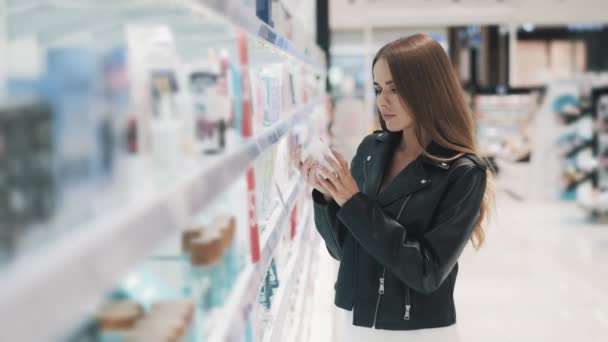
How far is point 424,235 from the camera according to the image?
1798 millimetres

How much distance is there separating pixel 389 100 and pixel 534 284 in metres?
3.74

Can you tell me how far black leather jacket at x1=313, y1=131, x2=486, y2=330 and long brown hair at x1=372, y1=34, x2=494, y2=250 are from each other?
5 centimetres

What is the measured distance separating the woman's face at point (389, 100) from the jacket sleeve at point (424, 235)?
9.4 inches

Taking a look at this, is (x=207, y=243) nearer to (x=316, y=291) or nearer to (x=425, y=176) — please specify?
(x=425, y=176)

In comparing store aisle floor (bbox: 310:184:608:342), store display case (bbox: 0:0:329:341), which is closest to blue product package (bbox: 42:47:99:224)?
store display case (bbox: 0:0:329:341)

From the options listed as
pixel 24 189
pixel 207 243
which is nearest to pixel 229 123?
pixel 207 243

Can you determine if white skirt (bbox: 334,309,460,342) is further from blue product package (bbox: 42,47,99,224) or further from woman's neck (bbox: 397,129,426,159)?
blue product package (bbox: 42,47,99,224)

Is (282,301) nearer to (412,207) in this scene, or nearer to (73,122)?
(412,207)

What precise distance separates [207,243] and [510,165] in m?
10.2

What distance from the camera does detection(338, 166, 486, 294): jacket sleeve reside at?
5.80 ft

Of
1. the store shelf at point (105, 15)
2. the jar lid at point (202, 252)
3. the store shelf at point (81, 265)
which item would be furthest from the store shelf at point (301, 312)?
the store shelf at point (81, 265)

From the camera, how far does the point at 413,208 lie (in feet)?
6.17

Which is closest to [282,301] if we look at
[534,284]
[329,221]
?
[329,221]

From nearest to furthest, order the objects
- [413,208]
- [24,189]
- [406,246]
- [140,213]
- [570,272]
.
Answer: [24,189] < [140,213] < [406,246] < [413,208] < [570,272]
